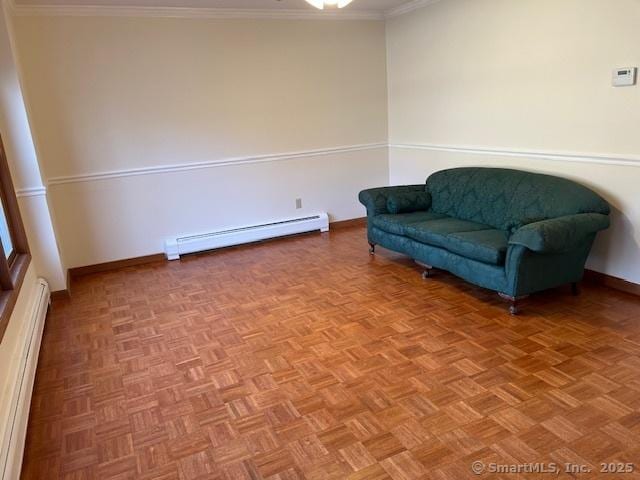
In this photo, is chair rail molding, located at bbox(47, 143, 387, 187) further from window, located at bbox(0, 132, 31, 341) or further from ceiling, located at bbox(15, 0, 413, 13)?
ceiling, located at bbox(15, 0, 413, 13)

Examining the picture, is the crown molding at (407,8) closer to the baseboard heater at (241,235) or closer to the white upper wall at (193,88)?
the white upper wall at (193,88)

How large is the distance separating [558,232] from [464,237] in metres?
0.66

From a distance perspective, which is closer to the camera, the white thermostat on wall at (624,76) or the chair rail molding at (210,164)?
the white thermostat on wall at (624,76)

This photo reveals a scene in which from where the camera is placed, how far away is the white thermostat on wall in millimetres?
2969

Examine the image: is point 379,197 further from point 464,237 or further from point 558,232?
point 558,232

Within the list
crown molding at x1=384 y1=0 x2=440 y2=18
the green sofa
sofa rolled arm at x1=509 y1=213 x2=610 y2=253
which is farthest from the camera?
crown molding at x1=384 y1=0 x2=440 y2=18

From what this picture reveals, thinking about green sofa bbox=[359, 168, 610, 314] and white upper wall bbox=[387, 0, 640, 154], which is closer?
green sofa bbox=[359, 168, 610, 314]

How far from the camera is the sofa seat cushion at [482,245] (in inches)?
120

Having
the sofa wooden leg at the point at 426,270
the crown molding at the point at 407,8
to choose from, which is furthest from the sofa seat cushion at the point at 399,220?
the crown molding at the point at 407,8

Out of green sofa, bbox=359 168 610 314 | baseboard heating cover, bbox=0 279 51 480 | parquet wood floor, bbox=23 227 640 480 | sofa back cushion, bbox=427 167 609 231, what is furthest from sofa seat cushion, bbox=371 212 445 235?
baseboard heating cover, bbox=0 279 51 480

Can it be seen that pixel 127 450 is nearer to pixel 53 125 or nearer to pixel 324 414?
pixel 324 414

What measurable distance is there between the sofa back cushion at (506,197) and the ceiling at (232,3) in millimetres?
1963

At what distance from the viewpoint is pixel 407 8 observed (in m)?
4.92

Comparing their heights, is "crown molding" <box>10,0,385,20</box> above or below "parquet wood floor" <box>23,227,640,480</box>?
above
